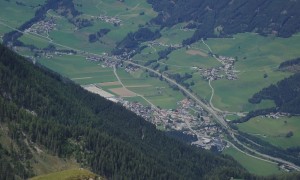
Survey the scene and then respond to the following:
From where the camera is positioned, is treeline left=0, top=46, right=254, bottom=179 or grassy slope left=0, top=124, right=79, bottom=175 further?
treeline left=0, top=46, right=254, bottom=179

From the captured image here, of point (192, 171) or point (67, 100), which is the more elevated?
point (67, 100)

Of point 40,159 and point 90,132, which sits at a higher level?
point 90,132

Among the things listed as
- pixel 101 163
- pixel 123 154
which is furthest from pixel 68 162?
pixel 123 154

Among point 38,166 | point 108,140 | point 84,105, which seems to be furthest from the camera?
point 84,105

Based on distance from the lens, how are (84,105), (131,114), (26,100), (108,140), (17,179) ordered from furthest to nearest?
(131,114), (84,105), (26,100), (108,140), (17,179)

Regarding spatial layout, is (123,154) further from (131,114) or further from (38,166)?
(131,114)

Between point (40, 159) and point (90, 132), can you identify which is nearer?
point (40, 159)

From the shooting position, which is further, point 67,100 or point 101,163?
point 67,100

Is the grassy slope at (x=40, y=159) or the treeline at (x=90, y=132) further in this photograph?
the treeline at (x=90, y=132)
